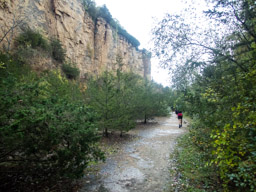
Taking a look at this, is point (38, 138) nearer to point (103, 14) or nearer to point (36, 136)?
point (36, 136)

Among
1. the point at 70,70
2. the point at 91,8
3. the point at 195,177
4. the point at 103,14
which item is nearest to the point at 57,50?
the point at 70,70

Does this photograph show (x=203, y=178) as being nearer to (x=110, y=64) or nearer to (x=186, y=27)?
(x=186, y=27)

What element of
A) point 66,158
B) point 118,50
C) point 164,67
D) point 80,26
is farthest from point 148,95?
point 118,50

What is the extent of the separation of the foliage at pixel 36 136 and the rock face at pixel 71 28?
13113 millimetres

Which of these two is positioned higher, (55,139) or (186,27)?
(186,27)

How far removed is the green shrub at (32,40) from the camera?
18.9 m

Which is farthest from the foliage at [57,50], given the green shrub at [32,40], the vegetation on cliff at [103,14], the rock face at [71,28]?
the vegetation on cliff at [103,14]

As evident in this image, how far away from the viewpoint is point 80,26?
29.0 m

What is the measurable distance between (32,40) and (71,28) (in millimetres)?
8759

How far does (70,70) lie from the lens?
24.9m

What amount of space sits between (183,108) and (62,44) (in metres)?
24.4

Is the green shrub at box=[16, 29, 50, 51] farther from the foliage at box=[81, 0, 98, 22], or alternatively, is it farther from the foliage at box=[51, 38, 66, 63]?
the foliage at box=[81, 0, 98, 22]

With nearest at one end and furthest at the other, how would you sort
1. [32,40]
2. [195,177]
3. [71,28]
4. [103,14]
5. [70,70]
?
[195,177] < [32,40] < [70,70] < [71,28] < [103,14]

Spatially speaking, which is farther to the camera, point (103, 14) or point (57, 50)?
point (103, 14)
